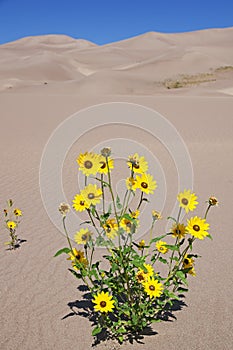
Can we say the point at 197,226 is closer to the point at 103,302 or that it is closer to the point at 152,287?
the point at 152,287

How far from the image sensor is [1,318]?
2.80 meters

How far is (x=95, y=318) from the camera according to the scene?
9.17 ft

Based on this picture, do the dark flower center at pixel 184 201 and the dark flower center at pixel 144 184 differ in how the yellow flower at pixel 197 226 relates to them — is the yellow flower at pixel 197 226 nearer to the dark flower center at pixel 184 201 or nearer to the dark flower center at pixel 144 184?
the dark flower center at pixel 184 201

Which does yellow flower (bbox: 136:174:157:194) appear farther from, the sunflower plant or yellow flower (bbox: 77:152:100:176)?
yellow flower (bbox: 77:152:100:176)

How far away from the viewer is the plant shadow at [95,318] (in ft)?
8.41

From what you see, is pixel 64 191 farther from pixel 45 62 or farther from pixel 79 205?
pixel 45 62

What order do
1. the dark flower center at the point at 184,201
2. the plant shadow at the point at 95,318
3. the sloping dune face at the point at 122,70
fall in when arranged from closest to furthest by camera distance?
the dark flower center at the point at 184,201 → the plant shadow at the point at 95,318 → the sloping dune face at the point at 122,70

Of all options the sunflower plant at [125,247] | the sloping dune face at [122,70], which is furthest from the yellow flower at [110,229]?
the sloping dune face at [122,70]

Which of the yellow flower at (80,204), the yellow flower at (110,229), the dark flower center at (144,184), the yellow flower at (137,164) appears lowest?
the yellow flower at (110,229)

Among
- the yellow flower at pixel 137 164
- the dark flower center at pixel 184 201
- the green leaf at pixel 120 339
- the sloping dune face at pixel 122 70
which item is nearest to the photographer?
the yellow flower at pixel 137 164

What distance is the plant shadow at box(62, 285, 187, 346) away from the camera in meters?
2.56

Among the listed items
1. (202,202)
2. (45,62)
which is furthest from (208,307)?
(45,62)

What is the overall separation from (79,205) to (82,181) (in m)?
3.82

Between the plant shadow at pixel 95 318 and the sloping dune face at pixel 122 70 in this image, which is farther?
the sloping dune face at pixel 122 70
